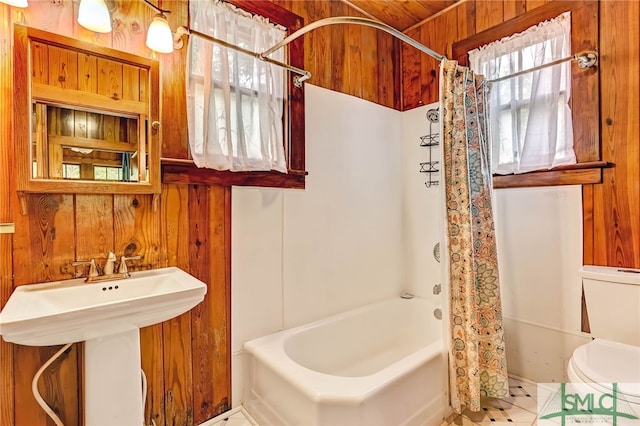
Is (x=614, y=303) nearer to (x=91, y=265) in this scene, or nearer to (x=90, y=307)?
(x=90, y=307)

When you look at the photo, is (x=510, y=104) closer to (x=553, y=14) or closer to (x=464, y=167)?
(x=553, y=14)

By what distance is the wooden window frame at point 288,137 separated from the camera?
70.9 inches

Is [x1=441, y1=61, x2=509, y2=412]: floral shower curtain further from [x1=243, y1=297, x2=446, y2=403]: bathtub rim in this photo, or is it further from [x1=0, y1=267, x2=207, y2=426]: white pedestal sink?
[x1=0, y1=267, x2=207, y2=426]: white pedestal sink

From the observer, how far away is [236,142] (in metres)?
1.80

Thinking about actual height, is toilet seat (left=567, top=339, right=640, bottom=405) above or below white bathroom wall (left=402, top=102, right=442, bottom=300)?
below

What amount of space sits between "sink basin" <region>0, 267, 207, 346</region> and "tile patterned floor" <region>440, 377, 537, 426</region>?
1.57m

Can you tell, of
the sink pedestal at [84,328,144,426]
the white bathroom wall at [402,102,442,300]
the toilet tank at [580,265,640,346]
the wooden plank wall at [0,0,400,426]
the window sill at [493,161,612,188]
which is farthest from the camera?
the white bathroom wall at [402,102,442,300]

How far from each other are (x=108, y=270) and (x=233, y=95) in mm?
1060

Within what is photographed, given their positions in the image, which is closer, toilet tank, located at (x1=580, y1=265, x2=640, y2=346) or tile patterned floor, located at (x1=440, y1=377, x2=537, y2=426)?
toilet tank, located at (x1=580, y1=265, x2=640, y2=346)

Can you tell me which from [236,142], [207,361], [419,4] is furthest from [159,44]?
[419,4]

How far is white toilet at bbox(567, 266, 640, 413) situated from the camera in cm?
149

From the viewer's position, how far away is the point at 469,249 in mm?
1768

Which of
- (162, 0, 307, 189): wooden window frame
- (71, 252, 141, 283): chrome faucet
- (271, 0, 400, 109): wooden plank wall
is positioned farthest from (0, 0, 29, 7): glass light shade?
(271, 0, 400, 109): wooden plank wall

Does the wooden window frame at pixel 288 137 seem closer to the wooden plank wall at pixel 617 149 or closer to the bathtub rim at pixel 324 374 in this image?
the bathtub rim at pixel 324 374
